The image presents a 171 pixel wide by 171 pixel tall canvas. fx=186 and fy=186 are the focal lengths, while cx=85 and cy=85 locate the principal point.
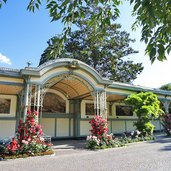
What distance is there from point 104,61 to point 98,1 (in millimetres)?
25780

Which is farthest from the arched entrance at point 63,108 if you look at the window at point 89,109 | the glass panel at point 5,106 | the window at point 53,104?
the glass panel at point 5,106

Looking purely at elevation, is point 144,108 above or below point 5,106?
below

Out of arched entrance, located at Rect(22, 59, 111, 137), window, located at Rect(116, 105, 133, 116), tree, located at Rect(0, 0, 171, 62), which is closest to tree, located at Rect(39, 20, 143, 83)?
window, located at Rect(116, 105, 133, 116)

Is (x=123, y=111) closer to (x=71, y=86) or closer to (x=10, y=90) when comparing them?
(x=71, y=86)

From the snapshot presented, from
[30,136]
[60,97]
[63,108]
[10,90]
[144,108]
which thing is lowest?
[30,136]

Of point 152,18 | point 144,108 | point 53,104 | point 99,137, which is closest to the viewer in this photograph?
point 152,18

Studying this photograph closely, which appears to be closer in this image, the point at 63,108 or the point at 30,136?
the point at 30,136

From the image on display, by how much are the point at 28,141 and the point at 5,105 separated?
205 inches

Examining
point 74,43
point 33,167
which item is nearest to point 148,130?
Result: point 33,167

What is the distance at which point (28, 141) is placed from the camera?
8.63m

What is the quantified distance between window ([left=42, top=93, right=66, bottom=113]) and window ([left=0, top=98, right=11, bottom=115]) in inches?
104

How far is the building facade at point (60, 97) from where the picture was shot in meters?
10.6

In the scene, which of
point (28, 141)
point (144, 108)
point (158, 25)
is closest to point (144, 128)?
point (144, 108)

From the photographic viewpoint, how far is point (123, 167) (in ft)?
21.2
